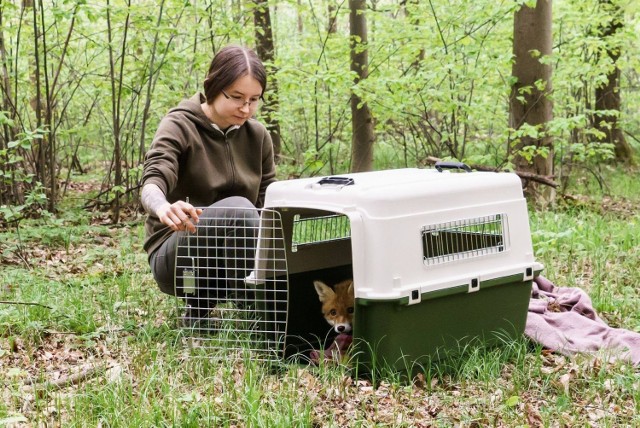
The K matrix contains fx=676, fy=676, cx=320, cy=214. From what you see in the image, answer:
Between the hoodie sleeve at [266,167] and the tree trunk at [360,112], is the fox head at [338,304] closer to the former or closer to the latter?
the hoodie sleeve at [266,167]

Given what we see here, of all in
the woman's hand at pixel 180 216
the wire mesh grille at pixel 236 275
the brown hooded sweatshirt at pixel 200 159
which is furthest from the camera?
the brown hooded sweatshirt at pixel 200 159

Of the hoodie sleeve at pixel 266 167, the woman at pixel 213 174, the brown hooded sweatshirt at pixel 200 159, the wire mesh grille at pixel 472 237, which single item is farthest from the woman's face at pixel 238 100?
the wire mesh grille at pixel 472 237

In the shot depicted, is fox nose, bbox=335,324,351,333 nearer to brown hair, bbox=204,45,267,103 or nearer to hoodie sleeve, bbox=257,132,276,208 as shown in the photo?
hoodie sleeve, bbox=257,132,276,208

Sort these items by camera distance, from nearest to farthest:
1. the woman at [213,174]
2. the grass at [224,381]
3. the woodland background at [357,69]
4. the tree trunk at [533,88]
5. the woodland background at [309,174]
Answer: the grass at [224,381] → the woodland background at [309,174] → the woman at [213,174] → the woodland background at [357,69] → the tree trunk at [533,88]

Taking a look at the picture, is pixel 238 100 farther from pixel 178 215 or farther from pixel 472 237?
pixel 472 237

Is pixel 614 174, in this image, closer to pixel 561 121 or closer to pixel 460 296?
pixel 561 121

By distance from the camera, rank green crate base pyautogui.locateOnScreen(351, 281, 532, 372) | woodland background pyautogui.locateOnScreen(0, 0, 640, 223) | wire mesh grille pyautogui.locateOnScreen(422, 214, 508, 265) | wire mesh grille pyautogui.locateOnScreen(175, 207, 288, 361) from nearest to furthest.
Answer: green crate base pyautogui.locateOnScreen(351, 281, 532, 372) → wire mesh grille pyautogui.locateOnScreen(422, 214, 508, 265) → wire mesh grille pyautogui.locateOnScreen(175, 207, 288, 361) → woodland background pyautogui.locateOnScreen(0, 0, 640, 223)

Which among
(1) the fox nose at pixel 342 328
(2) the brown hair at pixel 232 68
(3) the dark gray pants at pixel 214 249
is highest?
(2) the brown hair at pixel 232 68

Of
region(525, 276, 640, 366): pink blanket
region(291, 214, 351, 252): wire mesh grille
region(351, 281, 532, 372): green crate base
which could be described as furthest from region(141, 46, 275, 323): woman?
region(525, 276, 640, 366): pink blanket

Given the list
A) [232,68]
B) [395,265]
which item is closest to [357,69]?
[232,68]

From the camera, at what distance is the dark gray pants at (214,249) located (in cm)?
303

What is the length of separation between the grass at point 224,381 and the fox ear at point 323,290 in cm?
48

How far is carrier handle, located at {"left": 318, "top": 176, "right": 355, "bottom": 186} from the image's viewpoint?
2.83m

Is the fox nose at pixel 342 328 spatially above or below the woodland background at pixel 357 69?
below
